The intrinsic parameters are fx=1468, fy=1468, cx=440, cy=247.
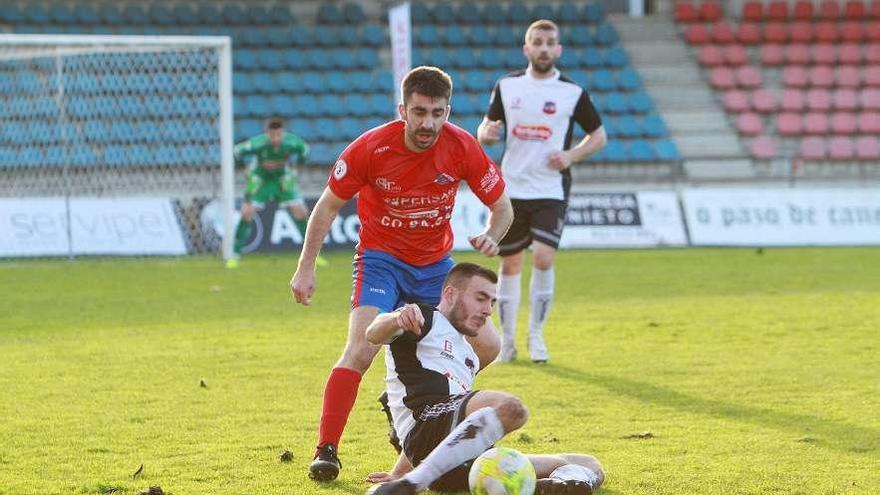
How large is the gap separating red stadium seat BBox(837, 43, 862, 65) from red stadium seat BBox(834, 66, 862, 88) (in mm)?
248

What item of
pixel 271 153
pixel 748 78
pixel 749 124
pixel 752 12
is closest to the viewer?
pixel 271 153

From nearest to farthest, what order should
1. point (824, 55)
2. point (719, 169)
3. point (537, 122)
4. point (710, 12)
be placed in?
point (537, 122)
point (719, 169)
point (824, 55)
point (710, 12)

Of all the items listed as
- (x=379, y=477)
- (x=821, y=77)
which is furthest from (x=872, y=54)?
(x=379, y=477)

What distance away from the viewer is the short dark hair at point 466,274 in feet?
19.8

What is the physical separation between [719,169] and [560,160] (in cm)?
2030

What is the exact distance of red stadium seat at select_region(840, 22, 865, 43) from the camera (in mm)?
34438

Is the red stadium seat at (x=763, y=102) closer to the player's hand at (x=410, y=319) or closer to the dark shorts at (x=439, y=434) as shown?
the dark shorts at (x=439, y=434)

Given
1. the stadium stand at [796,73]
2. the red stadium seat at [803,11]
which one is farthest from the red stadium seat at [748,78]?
the red stadium seat at [803,11]

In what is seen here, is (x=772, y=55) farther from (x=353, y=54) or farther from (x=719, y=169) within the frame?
(x=353, y=54)

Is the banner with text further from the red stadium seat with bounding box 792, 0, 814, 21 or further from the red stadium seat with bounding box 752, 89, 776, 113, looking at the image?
the red stadium seat with bounding box 792, 0, 814, 21

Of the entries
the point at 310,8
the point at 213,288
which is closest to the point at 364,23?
the point at 310,8

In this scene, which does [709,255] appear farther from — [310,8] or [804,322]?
[310,8]

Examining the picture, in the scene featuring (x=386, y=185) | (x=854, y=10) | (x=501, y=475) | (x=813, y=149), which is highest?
(x=386, y=185)

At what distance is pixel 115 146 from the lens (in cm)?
2352
